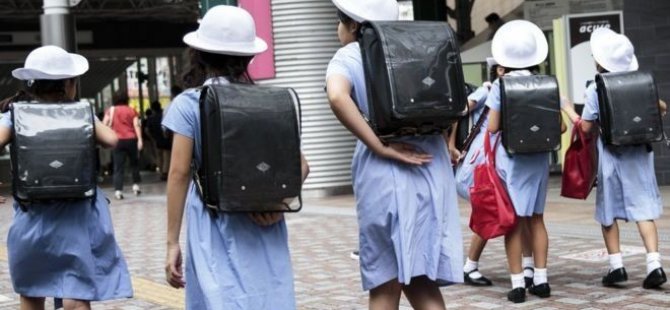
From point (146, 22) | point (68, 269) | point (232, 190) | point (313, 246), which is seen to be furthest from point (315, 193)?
point (146, 22)

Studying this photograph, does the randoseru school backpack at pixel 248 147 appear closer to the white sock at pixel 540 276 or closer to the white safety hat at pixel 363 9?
the white safety hat at pixel 363 9

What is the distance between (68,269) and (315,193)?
9.90 m

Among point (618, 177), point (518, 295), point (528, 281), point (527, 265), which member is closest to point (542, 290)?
point (518, 295)

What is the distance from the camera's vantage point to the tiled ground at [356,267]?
6.41m

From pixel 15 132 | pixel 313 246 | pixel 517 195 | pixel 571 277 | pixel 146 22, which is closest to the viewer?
pixel 15 132

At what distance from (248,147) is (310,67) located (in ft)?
36.6

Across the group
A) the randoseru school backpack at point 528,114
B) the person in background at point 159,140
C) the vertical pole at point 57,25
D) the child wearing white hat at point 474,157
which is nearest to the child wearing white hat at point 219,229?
the randoseru school backpack at point 528,114

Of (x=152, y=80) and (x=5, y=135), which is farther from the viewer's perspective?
(x=152, y=80)

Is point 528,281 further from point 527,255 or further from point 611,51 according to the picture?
point 611,51

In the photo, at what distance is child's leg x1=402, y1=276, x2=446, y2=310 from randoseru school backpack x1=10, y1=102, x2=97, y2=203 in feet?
5.11

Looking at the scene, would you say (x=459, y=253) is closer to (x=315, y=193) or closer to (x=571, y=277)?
(x=571, y=277)

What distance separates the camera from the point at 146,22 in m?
29.4

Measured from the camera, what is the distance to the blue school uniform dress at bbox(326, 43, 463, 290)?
405 cm

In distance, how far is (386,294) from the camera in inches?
164
